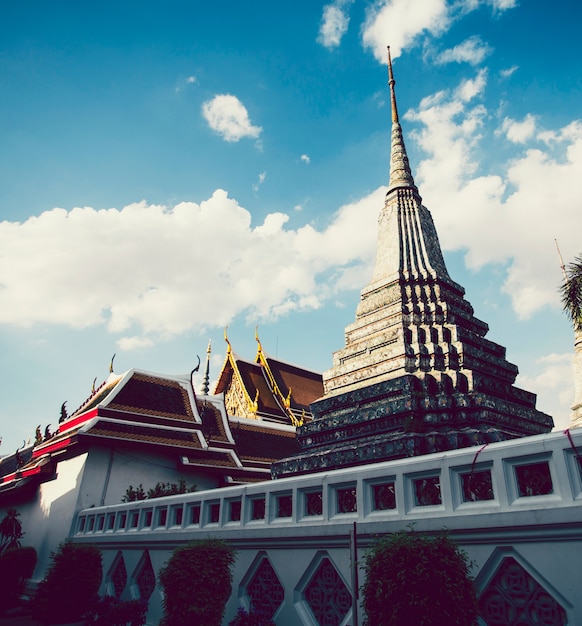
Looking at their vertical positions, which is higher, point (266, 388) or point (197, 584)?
point (266, 388)

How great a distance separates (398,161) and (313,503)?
38.9 feet

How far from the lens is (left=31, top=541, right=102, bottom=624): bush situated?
905 centimetres

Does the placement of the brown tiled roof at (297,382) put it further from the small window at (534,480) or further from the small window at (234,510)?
the small window at (534,480)

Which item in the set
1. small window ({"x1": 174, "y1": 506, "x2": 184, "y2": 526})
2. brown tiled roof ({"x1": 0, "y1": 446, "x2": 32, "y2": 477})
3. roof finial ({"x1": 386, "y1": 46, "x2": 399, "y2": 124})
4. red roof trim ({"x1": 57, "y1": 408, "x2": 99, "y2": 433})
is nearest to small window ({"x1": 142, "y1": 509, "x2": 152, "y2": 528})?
small window ({"x1": 174, "y1": 506, "x2": 184, "y2": 526})

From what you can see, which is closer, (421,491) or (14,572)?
(421,491)

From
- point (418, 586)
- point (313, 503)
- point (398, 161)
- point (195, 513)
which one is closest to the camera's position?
point (418, 586)

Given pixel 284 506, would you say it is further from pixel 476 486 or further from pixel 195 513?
pixel 476 486

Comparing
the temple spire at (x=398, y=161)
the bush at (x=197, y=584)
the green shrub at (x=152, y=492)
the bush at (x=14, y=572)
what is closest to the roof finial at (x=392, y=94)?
the temple spire at (x=398, y=161)

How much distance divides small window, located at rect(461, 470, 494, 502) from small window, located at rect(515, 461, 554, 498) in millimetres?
366

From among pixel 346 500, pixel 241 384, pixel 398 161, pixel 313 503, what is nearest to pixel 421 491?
pixel 346 500

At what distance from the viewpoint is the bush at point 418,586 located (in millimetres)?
3725

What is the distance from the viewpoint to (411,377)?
9625 mm

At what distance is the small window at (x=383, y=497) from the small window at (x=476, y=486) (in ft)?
3.00

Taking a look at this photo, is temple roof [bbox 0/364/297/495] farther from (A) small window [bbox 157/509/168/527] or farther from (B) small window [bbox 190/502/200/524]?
(B) small window [bbox 190/502/200/524]
